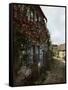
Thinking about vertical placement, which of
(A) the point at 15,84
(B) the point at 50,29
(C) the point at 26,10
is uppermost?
(C) the point at 26,10

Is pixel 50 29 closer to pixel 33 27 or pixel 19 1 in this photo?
pixel 33 27

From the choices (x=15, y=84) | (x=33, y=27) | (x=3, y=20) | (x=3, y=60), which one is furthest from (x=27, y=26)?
(x=15, y=84)

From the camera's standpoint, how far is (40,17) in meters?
1.87

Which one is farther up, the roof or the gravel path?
the roof

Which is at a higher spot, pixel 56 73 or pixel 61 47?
pixel 61 47

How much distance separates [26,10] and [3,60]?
38 centimetres

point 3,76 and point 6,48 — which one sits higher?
point 6,48

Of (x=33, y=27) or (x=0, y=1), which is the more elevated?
(x=0, y=1)

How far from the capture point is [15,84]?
1.81 m

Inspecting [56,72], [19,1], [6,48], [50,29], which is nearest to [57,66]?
[56,72]

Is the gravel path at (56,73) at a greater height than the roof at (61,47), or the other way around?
the roof at (61,47)

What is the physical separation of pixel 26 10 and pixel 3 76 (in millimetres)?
477


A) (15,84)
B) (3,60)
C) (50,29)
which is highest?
(50,29)

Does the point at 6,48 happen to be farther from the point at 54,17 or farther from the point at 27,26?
the point at 54,17
